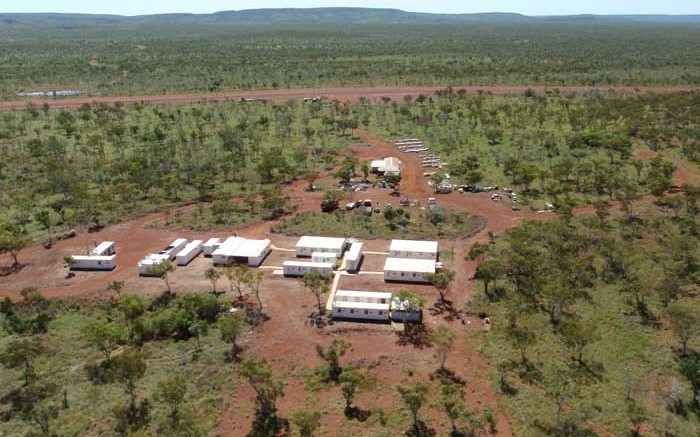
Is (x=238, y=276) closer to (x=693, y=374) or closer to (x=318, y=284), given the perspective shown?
(x=318, y=284)

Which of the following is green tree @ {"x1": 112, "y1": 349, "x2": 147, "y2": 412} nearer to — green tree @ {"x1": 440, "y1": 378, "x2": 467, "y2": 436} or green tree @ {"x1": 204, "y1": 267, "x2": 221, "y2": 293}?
green tree @ {"x1": 204, "y1": 267, "x2": 221, "y2": 293}

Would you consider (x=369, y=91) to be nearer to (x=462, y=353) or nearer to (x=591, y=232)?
(x=591, y=232)

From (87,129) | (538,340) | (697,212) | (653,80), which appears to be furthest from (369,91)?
(538,340)

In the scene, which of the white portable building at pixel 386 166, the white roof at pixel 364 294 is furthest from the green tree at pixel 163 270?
the white portable building at pixel 386 166

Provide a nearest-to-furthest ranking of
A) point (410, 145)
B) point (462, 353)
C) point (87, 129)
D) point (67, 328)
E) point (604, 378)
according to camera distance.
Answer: point (604, 378), point (462, 353), point (67, 328), point (410, 145), point (87, 129)

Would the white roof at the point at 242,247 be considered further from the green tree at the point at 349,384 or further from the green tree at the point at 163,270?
the green tree at the point at 349,384

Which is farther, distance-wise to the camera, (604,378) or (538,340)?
(538,340)

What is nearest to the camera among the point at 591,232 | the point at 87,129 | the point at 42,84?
the point at 591,232

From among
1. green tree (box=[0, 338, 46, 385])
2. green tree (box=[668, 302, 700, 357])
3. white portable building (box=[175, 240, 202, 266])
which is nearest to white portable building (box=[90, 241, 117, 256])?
white portable building (box=[175, 240, 202, 266])

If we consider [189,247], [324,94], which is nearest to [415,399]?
[189,247]
